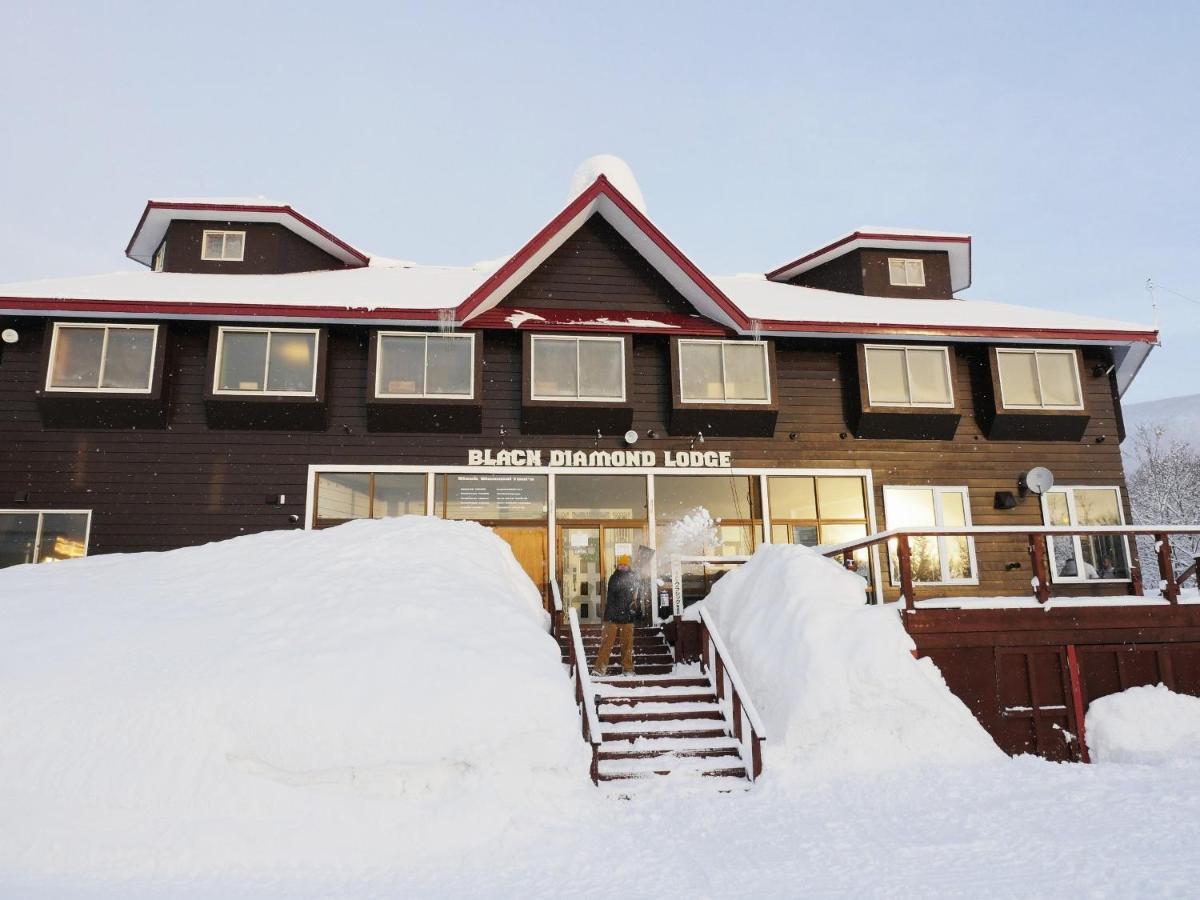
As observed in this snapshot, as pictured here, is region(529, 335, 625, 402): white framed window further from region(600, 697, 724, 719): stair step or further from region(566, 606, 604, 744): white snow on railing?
→ region(600, 697, 724, 719): stair step

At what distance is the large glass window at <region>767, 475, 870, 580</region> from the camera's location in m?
14.9

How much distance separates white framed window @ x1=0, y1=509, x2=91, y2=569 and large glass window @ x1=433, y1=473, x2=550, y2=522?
5793mm

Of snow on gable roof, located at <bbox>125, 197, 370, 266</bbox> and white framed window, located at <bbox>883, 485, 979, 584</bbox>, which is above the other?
snow on gable roof, located at <bbox>125, 197, 370, 266</bbox>

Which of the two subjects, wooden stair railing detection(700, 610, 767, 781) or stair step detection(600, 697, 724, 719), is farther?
stair step detection(600, 697, 724, 719)

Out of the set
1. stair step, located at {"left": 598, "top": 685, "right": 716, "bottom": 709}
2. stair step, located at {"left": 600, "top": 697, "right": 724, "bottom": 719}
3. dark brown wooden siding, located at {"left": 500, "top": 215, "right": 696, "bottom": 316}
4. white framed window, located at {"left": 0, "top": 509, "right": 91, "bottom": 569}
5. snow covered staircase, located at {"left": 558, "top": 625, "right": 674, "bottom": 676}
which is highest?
dark brown wooden siding, located at {"left": 500, "top": 215, "right": 696, "bottom": 316}

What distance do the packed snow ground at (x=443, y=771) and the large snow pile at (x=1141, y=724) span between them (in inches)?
7.3

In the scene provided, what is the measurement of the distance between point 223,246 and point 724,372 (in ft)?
35.7

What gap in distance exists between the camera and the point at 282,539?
435 inches

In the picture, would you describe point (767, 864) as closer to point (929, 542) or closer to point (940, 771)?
point (940, 771)

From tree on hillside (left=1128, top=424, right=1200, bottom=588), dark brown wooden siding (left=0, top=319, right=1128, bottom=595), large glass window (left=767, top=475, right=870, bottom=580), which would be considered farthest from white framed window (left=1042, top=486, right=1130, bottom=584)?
tree on hillside (left=1128, top=424, right=1200, bottom=588)

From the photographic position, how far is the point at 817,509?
1502 centimetres

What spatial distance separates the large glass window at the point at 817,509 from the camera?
14.9 meters

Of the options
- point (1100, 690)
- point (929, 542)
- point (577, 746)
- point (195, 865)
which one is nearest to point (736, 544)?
point (929, 542)

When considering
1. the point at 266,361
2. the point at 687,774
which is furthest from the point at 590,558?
the point at 266,361
